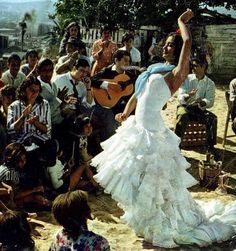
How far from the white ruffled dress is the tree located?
12.1 m

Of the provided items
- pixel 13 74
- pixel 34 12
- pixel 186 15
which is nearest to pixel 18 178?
pixel 13 74

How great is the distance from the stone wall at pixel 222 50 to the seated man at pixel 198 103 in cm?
793

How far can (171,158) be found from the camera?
180 inches

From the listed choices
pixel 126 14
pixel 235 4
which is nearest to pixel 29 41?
pixel 126 14

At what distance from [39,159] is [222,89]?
9.21m

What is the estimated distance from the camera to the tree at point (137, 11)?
53.0 ft

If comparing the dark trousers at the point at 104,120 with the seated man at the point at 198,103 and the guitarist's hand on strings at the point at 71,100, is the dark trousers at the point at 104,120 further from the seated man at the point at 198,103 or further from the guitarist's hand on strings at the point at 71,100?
the seated man at the point at 198,103

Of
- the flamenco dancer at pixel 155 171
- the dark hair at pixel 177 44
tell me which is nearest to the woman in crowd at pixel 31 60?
the flamenco dancer at pixel 155 171

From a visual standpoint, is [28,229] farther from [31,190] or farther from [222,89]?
[222,89]

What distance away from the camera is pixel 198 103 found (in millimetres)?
7680

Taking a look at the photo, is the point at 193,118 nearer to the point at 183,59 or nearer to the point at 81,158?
the point at 81,158

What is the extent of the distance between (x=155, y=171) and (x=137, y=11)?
12783mm

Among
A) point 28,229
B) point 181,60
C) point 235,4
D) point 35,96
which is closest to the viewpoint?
point 28,229

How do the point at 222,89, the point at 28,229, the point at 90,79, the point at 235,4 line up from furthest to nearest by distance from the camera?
the point at 235,4 < the point at 222,89 < the point at 90,79 < the point at 28,229
